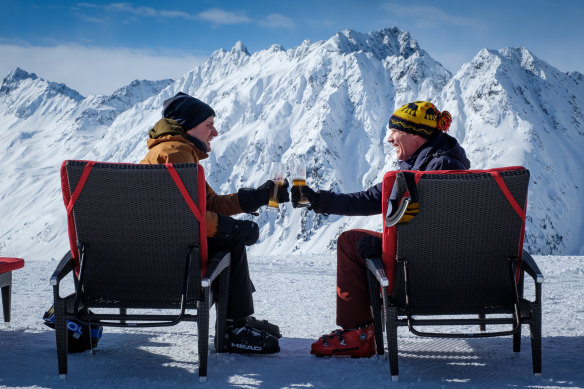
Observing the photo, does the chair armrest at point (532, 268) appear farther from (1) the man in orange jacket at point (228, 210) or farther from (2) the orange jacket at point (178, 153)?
(2) the orange jacket at point (178, 153)

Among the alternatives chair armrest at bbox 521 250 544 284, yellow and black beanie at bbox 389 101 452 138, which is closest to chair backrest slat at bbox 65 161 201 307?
yellow and black beanie at bbox 389 101 452 138

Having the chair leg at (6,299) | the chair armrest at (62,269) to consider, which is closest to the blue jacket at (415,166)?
the chair armrest at (62,269)

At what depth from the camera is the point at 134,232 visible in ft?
11.4

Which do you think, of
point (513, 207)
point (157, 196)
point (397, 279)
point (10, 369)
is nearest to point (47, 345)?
point (10, 369)

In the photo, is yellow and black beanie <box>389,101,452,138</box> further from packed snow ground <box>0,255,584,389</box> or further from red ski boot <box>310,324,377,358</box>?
packed snow ground <box>0,255,584,389</box>

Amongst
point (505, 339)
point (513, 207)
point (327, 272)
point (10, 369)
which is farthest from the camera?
point (327, 272)

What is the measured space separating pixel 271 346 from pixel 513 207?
1985 millimetres

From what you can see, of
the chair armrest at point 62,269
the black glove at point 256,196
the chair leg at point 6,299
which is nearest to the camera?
the chair armrest at point 62,269

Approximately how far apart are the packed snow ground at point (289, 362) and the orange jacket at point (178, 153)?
0.99m

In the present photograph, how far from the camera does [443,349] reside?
425 centimetres

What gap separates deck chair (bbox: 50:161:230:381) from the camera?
336cm

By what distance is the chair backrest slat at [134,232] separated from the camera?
11.0 ft

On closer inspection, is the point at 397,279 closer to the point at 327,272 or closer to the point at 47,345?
the point at 47,345

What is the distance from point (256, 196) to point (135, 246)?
1.23m
